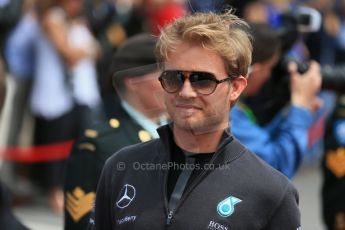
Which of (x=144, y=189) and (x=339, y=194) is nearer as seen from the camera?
(x=144, y=189)

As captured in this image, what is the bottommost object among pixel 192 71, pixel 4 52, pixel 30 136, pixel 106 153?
pixel 30 136

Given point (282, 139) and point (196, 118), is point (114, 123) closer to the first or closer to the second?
point (282, 139)

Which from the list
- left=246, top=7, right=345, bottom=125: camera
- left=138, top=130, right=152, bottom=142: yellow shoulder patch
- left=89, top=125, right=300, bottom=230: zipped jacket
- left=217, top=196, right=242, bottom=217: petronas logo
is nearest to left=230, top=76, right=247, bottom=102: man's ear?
left=89, top=125, right=300, bottom=230: zipped jacket

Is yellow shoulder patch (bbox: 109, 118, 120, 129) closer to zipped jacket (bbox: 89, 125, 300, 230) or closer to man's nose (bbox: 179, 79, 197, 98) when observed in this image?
zipped jacket (bbox: 89, 125, 300, 230)

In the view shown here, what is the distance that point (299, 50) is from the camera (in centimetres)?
873

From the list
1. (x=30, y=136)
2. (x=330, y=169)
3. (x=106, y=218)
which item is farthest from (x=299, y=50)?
(x=106, y=218)

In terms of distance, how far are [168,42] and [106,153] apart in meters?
0.98

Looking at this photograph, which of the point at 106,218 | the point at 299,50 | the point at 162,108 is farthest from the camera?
the point at 299,50

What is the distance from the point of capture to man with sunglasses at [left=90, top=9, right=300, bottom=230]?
2.41m

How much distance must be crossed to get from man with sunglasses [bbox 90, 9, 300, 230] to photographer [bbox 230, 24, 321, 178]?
112 cm

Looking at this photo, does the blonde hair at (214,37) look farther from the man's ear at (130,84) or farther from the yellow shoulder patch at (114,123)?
the yellow shoulder patch at (114,123)

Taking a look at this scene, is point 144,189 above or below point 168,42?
below

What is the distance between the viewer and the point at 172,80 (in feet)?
8.15

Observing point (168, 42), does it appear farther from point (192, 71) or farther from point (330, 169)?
point (330, 169)
